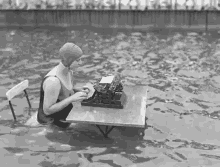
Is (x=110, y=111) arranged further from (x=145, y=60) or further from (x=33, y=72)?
(x=145, y=60)

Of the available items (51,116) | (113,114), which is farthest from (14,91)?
(113,114)

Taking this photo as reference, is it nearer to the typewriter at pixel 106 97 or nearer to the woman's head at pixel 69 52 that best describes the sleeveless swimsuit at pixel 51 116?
the typewriter at pixel 106 97

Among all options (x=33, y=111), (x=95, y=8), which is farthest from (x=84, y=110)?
(x=95, y=8)

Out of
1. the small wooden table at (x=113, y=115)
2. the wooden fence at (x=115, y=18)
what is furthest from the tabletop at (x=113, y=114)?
the wooden fence at (x=115, y=18)

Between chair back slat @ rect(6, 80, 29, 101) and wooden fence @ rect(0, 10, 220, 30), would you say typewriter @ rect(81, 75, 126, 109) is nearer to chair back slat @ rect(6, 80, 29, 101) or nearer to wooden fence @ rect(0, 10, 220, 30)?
chair back slat @ rect(6, 80, 29, 101)

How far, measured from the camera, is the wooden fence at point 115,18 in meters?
15.1

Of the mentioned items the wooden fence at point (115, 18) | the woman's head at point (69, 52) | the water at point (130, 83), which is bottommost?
the water at point (130, 83)

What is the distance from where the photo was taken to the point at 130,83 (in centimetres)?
984

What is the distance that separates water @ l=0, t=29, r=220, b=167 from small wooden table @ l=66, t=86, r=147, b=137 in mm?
727

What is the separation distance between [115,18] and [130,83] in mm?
6224

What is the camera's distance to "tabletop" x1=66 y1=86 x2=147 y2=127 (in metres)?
5.49

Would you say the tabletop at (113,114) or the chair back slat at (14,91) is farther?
the chair back slat at (14,91)

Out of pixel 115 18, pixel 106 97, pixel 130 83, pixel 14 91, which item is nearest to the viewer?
pixel 106 97

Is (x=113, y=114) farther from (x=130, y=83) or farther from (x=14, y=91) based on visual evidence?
(x=130, y=83)
